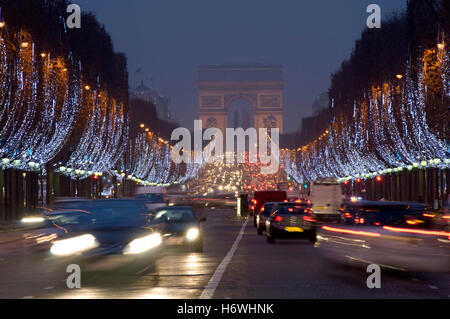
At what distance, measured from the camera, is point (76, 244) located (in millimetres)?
19047

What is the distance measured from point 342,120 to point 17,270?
288 feet

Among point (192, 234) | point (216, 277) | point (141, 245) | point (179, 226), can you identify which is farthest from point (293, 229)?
point (141, 245)

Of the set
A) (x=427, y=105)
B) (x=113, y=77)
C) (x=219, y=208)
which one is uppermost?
(x=113, y=77)

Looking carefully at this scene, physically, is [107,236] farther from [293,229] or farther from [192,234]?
[293,229]

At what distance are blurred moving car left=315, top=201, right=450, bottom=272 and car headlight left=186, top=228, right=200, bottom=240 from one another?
7.52 metres

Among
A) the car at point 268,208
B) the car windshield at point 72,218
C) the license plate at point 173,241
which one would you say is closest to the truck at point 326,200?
the car at point 268,208

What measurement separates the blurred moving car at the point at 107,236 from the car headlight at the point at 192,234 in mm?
8781

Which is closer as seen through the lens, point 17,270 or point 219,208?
point 17,270

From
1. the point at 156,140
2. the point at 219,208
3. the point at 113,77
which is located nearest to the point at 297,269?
the point at 113,77

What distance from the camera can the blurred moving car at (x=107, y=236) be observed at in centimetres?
1903

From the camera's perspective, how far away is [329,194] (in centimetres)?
7262

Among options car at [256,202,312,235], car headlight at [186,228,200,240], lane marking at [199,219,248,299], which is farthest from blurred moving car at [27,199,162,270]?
car at [256,202,312,235]

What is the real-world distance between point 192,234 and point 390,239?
11571 millimetres
